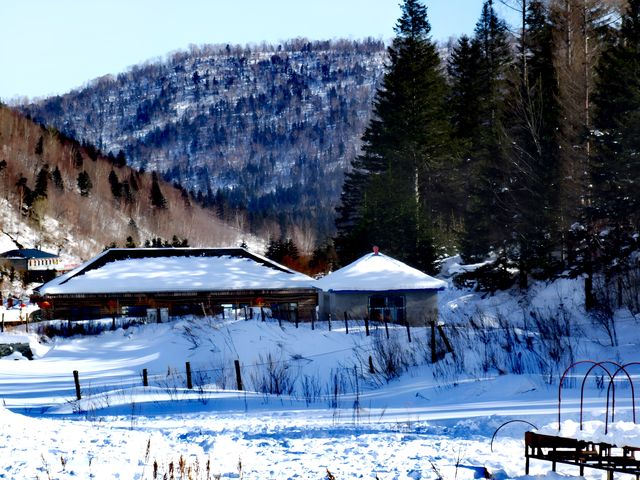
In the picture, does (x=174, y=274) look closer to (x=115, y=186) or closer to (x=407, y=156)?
(x=407, y=156)

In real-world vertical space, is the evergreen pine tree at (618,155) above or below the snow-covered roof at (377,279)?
above

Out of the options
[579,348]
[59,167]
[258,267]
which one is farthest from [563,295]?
[59,167]

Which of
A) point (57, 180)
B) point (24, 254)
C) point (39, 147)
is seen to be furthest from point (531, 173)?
point (39, 147)

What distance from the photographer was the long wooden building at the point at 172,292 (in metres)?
35.0

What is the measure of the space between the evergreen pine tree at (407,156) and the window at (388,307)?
38.5ft

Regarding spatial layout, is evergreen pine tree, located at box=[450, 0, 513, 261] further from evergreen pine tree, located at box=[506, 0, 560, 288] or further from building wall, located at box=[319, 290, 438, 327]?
building wall, located at box=[319, 290, 438, 327]

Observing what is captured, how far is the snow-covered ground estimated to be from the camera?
32.2 ft

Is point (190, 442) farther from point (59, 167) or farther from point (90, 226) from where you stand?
point (59, 167)

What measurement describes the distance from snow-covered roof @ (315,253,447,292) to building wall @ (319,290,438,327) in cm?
42

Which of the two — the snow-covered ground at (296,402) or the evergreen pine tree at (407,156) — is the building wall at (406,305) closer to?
the snow-covered ground at (296,402)

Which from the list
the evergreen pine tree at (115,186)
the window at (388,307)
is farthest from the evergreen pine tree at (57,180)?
the window at (388,307)

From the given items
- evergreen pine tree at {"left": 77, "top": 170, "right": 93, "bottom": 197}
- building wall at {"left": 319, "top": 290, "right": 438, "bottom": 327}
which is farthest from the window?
evergreen pine tree at {"left": 77, "top": 170, "right": 93, "bottom": 197}

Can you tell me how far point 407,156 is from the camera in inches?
2029

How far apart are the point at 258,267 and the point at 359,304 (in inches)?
301
